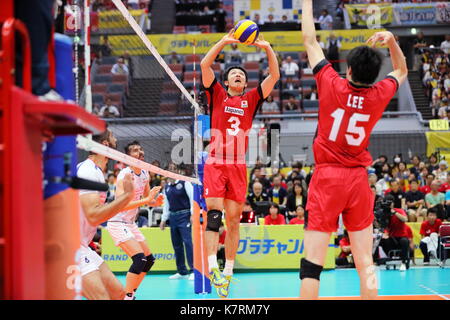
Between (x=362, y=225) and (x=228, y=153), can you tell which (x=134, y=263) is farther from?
(x=362, y=225)

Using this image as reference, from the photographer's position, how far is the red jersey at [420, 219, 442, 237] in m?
13.2

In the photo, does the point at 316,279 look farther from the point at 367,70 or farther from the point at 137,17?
the point at 137,17

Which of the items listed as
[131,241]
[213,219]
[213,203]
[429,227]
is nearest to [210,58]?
[213,203]

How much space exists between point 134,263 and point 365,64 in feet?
13.4

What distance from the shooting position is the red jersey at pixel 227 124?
7.20m

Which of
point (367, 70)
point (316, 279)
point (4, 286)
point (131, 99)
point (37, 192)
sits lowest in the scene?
point (316, 279)

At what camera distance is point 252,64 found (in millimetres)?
22938

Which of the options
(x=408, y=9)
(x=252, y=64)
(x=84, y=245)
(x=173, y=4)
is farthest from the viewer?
(x=173, y=4)

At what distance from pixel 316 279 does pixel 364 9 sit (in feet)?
72.4

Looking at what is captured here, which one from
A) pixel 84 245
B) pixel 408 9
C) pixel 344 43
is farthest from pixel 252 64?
pixel 84 245

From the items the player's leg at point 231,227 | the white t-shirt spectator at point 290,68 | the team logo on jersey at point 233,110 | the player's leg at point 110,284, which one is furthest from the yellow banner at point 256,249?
the white t-shirt spectator at point 290,68

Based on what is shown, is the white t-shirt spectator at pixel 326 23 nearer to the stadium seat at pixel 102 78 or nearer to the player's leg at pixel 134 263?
the stadium seat at pixel 102 78

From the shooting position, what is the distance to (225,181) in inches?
282

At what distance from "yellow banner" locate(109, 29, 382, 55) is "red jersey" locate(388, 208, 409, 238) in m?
12.2
